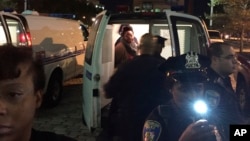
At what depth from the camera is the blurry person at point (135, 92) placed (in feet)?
10.8

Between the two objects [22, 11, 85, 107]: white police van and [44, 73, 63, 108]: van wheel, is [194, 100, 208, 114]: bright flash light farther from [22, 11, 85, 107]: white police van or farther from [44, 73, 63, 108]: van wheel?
[44, 73, 63, 108]: van wheel

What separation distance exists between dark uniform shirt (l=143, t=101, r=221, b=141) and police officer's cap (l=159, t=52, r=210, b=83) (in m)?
0.15

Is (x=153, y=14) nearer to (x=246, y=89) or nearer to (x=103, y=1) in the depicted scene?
(x=103, y=1)

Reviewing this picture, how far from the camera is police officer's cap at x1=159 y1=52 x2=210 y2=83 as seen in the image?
85.4 inches

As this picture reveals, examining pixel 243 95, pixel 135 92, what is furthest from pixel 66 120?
pixel 135 92

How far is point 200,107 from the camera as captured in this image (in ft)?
6.48

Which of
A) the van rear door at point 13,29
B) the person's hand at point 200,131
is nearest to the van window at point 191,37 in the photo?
the van rear door at point 13,29

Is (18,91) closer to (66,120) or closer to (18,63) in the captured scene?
(18,63)

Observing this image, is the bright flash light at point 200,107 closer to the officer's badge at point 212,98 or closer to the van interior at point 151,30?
the officer's badge at point 212,98

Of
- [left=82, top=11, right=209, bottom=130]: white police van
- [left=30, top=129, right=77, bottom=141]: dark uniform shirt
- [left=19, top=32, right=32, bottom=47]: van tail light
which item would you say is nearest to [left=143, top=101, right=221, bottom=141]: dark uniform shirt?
[left=30, top=129, right=77, bottom=141]: dark uniform shirt

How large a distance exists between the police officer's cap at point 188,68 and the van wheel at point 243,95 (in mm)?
5532

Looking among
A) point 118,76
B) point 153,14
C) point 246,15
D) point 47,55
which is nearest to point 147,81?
point 118,76

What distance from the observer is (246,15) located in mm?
21547

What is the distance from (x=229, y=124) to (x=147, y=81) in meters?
1.33
